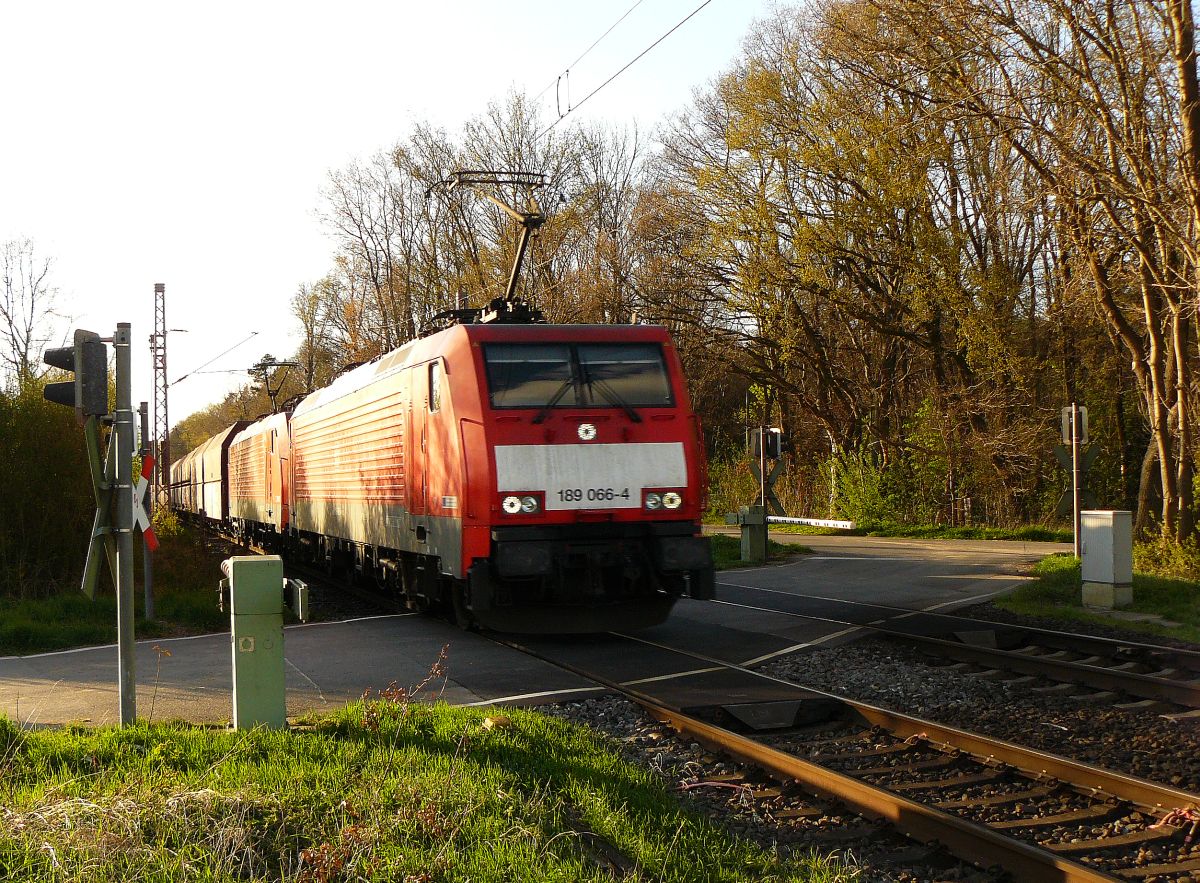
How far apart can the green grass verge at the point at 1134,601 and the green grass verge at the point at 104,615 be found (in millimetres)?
9434

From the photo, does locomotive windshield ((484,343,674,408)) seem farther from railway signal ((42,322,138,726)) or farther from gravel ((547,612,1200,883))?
railway signal ((42,322,138,726))

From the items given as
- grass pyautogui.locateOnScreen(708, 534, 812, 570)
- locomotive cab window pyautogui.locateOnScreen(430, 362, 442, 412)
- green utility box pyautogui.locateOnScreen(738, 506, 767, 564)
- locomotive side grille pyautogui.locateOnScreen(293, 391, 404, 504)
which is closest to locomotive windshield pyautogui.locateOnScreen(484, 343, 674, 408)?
locomotive cab window pyautogui.locateOnScreen(430, 362, 442, 412)

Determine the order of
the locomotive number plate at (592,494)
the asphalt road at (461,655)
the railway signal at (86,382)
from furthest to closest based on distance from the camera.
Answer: the locomotive number plate at (592,494) → the asphalt road at (461,655) → the railway signal at (86,382)

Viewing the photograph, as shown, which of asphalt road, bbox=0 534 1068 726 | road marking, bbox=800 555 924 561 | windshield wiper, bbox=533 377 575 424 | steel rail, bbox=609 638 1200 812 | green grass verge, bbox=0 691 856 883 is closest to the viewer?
green grass verge, bbox=0 691 856 883

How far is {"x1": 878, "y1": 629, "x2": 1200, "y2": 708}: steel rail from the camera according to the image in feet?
28.1

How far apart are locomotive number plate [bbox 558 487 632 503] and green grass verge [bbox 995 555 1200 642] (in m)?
5.38

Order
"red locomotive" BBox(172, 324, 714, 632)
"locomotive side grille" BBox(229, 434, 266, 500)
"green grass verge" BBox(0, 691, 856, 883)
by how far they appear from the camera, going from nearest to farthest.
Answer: "green grass verge" BBox(0, 691, 856, 883)
"red locomotive" BBox(172, 324, 714, 632)
"locomotive side grille" BBox(229, 434, 266, 500)

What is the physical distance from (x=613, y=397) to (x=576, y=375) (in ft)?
1.39

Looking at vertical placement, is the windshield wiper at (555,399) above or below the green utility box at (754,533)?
above

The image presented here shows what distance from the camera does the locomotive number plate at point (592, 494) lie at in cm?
1120

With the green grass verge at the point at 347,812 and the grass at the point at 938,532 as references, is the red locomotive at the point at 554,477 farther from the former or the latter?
the grass at the point at 938,532

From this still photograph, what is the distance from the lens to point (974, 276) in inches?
1038

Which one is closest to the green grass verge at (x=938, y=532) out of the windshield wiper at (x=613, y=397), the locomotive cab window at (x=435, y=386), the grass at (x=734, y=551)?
the grass at (x=734, y=551)

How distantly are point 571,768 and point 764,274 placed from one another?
2396 cm
